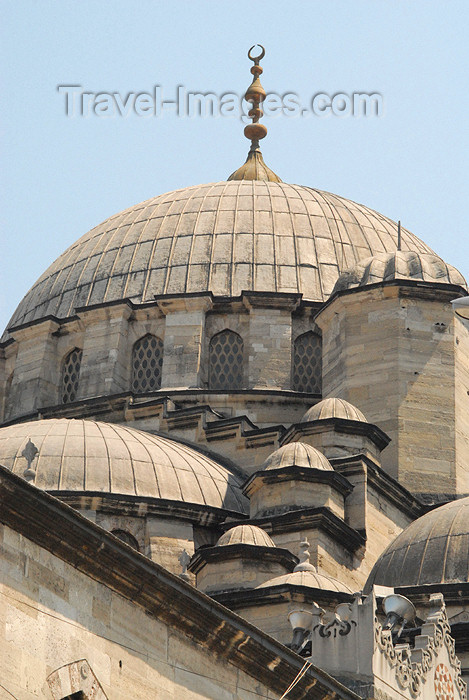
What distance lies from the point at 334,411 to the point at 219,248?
942 cm

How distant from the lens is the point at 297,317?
38.3 meters

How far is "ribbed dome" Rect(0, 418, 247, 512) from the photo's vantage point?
102 ft

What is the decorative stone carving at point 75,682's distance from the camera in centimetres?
1373

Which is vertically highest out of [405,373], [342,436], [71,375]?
[71,375]

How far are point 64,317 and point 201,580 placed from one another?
13654mm

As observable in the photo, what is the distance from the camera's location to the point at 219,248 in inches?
1576

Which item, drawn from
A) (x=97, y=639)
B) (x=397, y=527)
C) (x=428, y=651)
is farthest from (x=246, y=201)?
(x=97, y=639)

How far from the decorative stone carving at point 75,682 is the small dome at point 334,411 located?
692 inches

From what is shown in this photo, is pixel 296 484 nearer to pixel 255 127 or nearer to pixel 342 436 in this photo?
pixel 342 436

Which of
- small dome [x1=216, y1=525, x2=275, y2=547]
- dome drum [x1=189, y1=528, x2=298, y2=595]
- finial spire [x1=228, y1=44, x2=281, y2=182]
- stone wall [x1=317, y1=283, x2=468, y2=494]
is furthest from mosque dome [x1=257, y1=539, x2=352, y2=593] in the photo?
finial spire [x1=228, y1=44, x2=281, y2=182]

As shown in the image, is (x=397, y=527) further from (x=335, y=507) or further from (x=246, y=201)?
(x=246, y=201)

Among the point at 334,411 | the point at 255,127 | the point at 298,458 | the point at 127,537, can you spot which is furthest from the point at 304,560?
the point at 255,127

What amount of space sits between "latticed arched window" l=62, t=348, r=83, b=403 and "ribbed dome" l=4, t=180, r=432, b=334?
1.27m

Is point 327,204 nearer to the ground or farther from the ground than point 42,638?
farther from the ground
